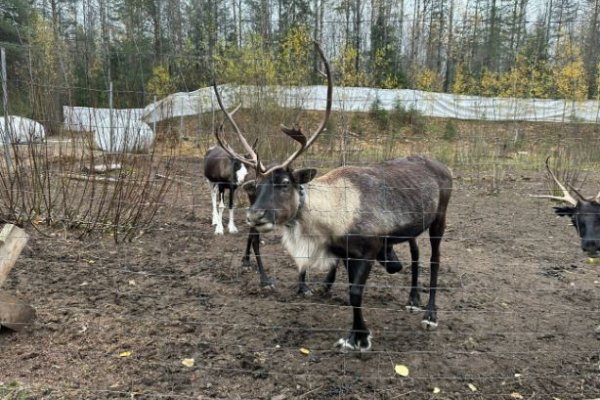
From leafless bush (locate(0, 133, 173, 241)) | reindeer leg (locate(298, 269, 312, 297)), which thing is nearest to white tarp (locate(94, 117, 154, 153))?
leafless bush (locate(0, 133, 173, 241))

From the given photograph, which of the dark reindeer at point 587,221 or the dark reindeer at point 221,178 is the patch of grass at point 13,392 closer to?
the dark reindeer at point 221,178

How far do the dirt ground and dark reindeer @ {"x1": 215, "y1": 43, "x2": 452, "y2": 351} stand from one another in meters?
0.43

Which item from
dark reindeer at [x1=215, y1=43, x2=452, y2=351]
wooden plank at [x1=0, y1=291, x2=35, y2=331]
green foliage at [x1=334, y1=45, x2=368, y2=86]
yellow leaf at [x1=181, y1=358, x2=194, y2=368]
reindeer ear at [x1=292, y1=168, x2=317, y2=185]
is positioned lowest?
yellow leaf at [x1=181, y1=358, x2=194, y2=368]

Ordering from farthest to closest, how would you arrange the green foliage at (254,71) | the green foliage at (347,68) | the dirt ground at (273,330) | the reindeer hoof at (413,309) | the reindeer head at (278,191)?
the green foliage at (347,68)
the green foliage at (254,71)
the reindeer hoof at (413,309)
the reindeer head at (278,191)
the dirt ground at (273,330)

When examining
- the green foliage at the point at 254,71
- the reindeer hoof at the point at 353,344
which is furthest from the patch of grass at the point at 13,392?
the green foliage at the point at 254,71

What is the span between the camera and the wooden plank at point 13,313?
396 cm

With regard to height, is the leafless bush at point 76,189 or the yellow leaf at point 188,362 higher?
the leafless bush at point 76,189

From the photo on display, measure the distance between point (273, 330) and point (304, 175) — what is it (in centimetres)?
152

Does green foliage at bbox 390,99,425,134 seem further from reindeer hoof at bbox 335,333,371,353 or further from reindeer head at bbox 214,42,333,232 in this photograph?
reindeer hoof at bbox 335,333,371,353

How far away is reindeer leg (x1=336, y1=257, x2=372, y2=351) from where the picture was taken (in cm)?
410

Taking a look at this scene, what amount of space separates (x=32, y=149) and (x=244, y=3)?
28126mm

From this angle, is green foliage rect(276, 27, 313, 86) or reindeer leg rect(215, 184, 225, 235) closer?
reindeer leg rect(215, 184, 225, 235)

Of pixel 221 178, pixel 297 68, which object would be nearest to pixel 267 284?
pixel 221 178

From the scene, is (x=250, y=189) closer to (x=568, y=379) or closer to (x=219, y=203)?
(x=568, y=379)
